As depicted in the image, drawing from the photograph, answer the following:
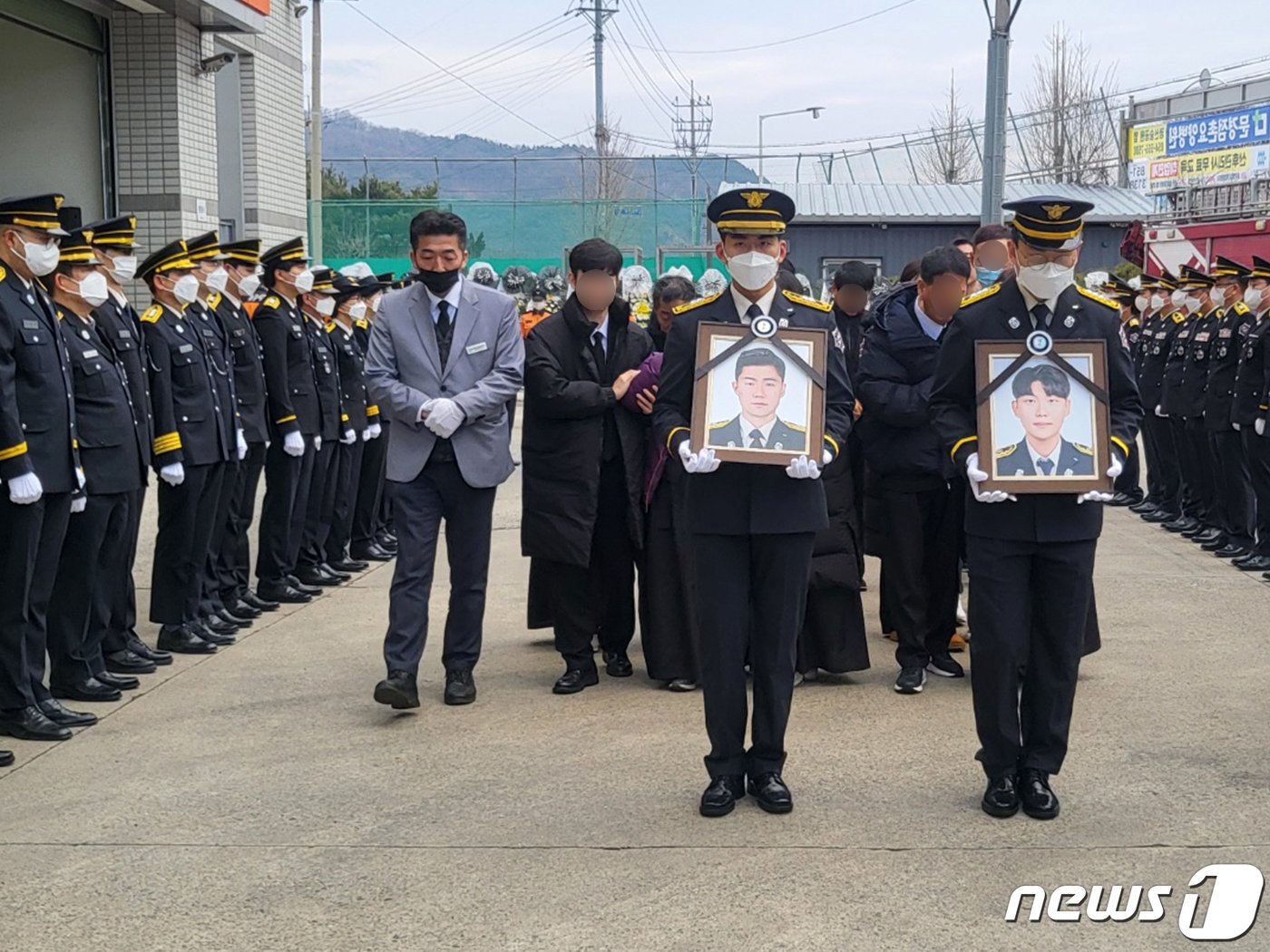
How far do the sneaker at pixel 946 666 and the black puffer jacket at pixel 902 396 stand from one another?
83 centimetres

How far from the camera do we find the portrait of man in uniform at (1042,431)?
5043 millimetres

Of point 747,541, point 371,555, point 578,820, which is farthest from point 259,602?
point 747,541

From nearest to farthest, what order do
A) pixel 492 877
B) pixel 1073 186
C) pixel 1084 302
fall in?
pixel 492 877, pixel 1084 302, pixel 1073 186

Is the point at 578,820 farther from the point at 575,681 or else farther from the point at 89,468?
the point at 89,468

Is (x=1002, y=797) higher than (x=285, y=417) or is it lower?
lower

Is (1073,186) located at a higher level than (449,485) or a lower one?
higher

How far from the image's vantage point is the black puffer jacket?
7.00 meters

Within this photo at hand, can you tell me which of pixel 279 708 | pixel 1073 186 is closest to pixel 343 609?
pixel 279 708

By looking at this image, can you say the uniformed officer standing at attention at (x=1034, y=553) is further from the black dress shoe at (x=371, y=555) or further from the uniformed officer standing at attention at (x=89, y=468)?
the black dress shoe at (x=371, y=555)

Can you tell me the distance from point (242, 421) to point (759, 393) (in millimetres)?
4335

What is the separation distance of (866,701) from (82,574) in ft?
11.5

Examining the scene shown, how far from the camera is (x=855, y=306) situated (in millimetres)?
7785

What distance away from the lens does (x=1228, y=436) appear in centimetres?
1155

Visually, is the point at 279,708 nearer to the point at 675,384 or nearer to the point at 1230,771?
the point at 675,384
